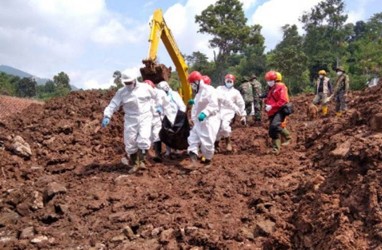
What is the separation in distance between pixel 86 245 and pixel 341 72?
7.37 m

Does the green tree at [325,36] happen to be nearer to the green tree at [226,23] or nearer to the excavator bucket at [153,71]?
the green tree at [226,23]

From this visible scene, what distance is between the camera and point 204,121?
695 cm

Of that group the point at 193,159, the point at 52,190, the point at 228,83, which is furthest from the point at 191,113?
the point at 52,190

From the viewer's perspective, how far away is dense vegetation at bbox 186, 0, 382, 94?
1068 inches

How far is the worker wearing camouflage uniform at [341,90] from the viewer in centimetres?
1019

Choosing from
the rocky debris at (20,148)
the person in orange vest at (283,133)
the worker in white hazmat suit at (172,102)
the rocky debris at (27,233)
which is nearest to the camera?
the rocky debris at (27,233)

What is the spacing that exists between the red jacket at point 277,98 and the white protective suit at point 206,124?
36.4 inches

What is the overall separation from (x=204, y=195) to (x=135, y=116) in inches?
72.8

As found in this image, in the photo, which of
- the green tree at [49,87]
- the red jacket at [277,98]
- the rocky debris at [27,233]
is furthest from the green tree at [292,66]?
the rocky debris at [27,233]

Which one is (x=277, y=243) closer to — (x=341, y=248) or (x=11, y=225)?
(x=341, y=248)

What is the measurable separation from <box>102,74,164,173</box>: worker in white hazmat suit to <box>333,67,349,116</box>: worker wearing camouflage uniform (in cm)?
504

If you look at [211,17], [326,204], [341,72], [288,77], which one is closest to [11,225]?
[326,204]

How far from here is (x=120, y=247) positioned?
4.77 meters

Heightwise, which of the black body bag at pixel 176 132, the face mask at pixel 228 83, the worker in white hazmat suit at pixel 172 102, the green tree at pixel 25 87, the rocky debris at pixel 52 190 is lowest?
the rocky debris at pixel 52 190
